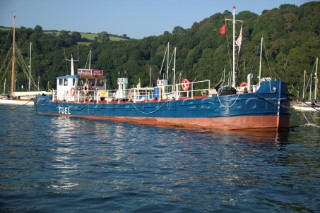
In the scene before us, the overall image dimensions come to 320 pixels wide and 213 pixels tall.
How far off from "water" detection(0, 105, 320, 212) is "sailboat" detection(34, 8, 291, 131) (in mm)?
3430

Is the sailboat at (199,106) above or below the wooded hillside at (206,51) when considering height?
below

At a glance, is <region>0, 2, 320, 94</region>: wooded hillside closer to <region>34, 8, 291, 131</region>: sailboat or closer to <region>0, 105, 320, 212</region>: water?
<region>34, 8, 291, 131</region>: sailboat

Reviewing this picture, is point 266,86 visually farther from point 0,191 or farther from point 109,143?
point 0,191

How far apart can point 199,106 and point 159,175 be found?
13.6m

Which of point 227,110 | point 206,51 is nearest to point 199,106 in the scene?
point 227,110

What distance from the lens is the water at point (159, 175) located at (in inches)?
352

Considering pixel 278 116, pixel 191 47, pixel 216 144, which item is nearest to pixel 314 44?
pixel 191 47

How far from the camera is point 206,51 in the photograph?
371 ft

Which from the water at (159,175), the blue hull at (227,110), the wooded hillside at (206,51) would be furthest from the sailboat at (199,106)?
the wooded hillside at (206,51)

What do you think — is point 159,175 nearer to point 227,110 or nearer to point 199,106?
point 227,110

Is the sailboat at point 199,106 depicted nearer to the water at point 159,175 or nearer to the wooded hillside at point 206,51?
the water at point 159,175

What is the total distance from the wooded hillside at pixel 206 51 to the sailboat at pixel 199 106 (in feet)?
109

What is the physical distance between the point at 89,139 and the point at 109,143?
1.90 m

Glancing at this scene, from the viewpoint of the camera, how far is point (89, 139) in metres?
19.9
